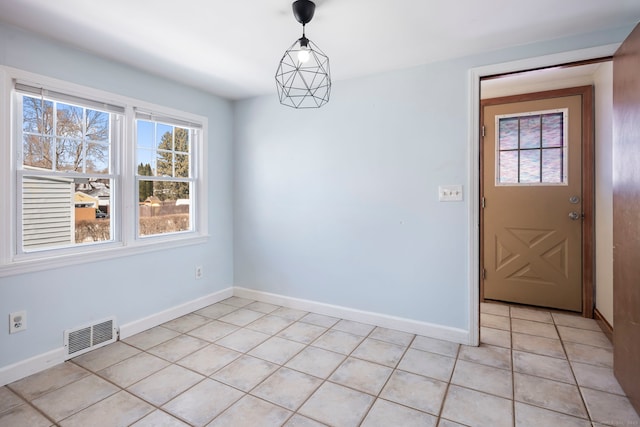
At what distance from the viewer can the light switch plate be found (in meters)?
2.64

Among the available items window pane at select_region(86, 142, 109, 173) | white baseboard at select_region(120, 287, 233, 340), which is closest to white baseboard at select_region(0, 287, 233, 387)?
white baseboard at select_region(120, 287, 233, 340)

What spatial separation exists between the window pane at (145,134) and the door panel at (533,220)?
3.45 meters

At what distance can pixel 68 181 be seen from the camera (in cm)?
244

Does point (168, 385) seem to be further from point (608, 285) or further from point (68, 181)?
point (608, 285)

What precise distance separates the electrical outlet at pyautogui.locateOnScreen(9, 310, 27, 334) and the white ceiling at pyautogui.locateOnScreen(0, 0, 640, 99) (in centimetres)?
187

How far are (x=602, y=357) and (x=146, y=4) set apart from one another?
12.6 feet

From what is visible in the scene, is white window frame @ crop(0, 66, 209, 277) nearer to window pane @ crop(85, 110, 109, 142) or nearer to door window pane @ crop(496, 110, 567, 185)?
window pane @ crop(85, 110, 109, 142)

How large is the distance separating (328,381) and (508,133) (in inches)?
123

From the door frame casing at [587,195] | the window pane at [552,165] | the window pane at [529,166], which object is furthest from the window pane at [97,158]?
the window pane at [552,165]

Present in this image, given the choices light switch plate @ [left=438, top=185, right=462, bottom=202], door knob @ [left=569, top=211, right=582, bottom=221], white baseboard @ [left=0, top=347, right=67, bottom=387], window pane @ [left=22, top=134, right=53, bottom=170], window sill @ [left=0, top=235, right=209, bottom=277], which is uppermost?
window pane @ [left=22, top=134, right=53, bottom=170]

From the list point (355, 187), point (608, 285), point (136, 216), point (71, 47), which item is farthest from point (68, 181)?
point (608, 285)

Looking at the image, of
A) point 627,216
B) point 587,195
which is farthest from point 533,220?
point 627,216

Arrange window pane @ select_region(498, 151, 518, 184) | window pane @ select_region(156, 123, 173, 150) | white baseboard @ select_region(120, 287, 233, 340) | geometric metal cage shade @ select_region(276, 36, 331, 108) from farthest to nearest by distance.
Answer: window pane @ select_region(498, 151, 518, 184) < window pane @ select_region(156, 123, 173, 150) < white baseboard @ select_region(120, 287, 233, 340) < geometric metal cage shade @ select_region(276, 36, 331, 108)

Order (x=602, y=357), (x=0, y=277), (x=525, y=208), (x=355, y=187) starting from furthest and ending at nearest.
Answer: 1. (x=525, y=208)
2. (x=355, y=187)
3. (x=602, y=357)
4. (x=0, y=277)
